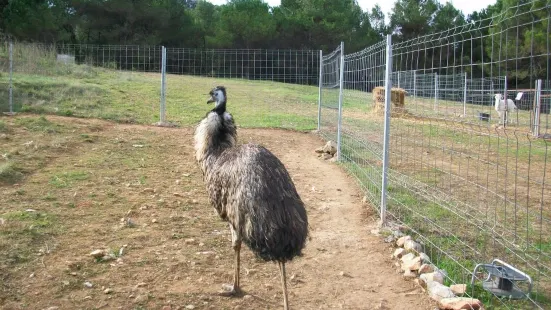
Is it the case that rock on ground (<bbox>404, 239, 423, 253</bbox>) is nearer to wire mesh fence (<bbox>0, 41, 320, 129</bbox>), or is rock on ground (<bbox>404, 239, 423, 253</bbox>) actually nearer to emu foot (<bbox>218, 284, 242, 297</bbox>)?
emu foot (<bbox>218, 284, 242, 297</bbox>)

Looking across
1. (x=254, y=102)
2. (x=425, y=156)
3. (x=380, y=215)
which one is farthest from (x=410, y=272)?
(x=254, y=102)

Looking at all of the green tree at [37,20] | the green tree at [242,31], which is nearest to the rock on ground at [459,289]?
the green tree at [37,20]

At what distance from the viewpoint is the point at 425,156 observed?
1060 centimetres

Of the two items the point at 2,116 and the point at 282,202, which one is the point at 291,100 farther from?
the point at 282,202

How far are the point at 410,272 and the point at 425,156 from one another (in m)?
6.24

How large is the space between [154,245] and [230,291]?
4.04ft

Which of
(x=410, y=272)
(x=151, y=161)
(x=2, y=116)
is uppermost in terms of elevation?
(x=2, y=116)

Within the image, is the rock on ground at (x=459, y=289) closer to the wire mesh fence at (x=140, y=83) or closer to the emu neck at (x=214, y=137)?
the emu neck at (x=214, y=137)

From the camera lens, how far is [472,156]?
7.49 metres

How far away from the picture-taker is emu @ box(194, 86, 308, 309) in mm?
3928

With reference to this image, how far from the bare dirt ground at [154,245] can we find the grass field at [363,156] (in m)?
0.07

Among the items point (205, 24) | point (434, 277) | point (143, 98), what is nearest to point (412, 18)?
point (205, 24)

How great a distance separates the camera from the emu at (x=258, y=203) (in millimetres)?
3928

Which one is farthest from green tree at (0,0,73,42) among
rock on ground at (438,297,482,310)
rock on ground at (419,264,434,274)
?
rock on ground at (438,297,482,310)
